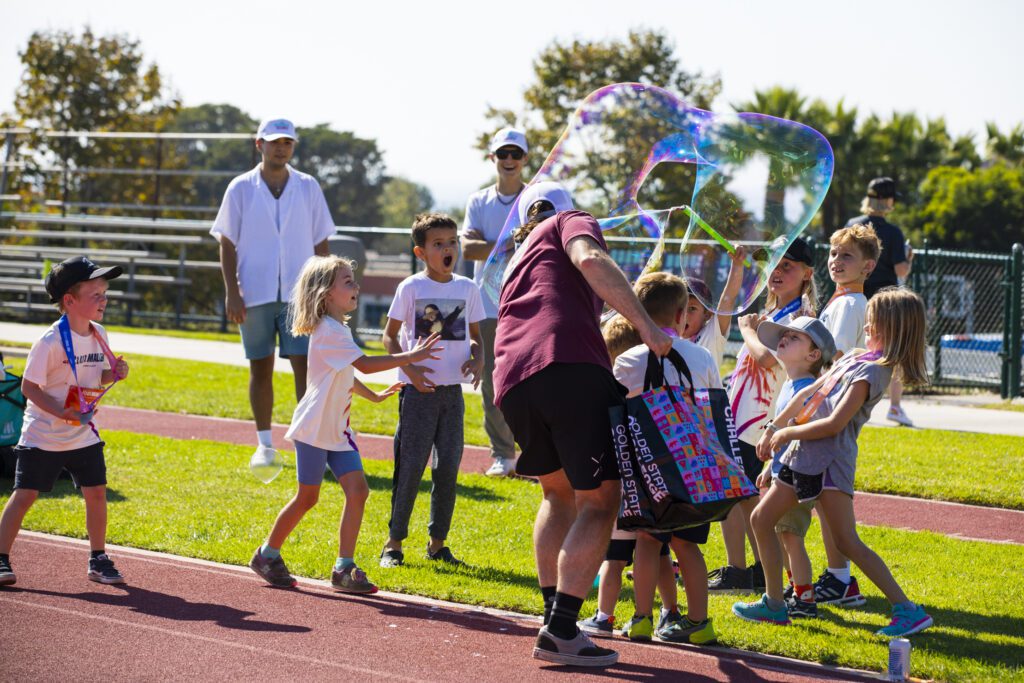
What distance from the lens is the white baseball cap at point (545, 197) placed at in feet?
18.5

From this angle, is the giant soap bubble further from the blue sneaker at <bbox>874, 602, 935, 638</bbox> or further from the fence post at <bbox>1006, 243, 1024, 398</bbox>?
the fence post at <bbox>1006, 243, 1024, 398</bbox>

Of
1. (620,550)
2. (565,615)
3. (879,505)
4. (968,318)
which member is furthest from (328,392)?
(968,318)

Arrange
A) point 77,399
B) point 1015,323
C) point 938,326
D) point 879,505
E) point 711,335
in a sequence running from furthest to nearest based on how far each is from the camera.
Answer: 1. point 938,326
2. point 1015,323
3. point 879,505
4. point 711,335
5. point 77,399

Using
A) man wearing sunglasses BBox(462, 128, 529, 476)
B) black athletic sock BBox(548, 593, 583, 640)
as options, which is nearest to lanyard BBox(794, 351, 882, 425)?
black athletic sock BBox(548, 593, 583, 640)

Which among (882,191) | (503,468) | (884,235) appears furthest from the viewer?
(884,235)

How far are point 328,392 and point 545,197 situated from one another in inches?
65.8

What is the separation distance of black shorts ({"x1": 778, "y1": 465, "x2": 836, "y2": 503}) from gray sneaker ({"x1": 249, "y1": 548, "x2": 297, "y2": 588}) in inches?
103

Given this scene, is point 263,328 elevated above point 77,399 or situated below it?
above

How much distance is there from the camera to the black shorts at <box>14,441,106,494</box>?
6359 millimetres

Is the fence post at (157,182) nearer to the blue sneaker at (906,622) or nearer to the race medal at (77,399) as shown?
the race medal at (77,399)

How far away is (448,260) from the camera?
7125 millimetres

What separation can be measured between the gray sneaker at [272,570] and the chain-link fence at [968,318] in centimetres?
1162

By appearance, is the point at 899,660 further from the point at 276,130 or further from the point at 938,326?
the point at 938,326

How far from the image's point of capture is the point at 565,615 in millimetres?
5035
